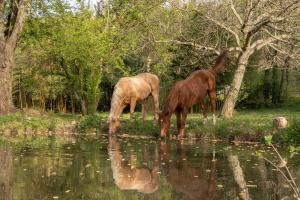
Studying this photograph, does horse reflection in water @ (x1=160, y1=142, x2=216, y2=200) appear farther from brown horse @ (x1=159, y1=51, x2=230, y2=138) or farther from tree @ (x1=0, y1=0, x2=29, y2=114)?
tree @ (x1=0, y1=0, x2=29, y2=114)

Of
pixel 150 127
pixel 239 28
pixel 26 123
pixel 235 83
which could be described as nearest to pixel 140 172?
pixel 150 127

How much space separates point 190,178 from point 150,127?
875 centimetres

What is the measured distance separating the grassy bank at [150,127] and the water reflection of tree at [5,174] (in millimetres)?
5205

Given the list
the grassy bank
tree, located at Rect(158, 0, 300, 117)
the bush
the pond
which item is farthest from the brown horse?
the bush

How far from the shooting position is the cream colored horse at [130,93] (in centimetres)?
1992

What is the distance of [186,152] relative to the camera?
15062 mm

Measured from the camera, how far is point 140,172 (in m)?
11.7

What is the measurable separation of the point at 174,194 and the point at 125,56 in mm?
20884

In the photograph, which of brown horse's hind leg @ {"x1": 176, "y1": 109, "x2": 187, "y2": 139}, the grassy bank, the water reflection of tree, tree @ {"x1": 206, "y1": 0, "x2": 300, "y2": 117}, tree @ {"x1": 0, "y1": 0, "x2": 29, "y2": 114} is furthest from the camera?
tree @ {"x1": 0, "y1": 0, "x2": 29, "y2": 114}

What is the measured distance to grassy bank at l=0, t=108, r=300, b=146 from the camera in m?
17.4

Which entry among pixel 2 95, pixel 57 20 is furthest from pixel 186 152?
pixel 57 20

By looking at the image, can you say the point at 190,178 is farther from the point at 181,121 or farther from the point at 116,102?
the point at 116,102

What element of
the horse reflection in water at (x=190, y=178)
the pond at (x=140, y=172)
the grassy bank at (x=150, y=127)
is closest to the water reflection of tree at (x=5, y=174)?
the pond at (x=140, y=172)

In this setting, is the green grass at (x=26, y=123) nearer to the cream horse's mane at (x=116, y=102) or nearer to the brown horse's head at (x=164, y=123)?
the cream horse's mane at (x=116, y=102)
